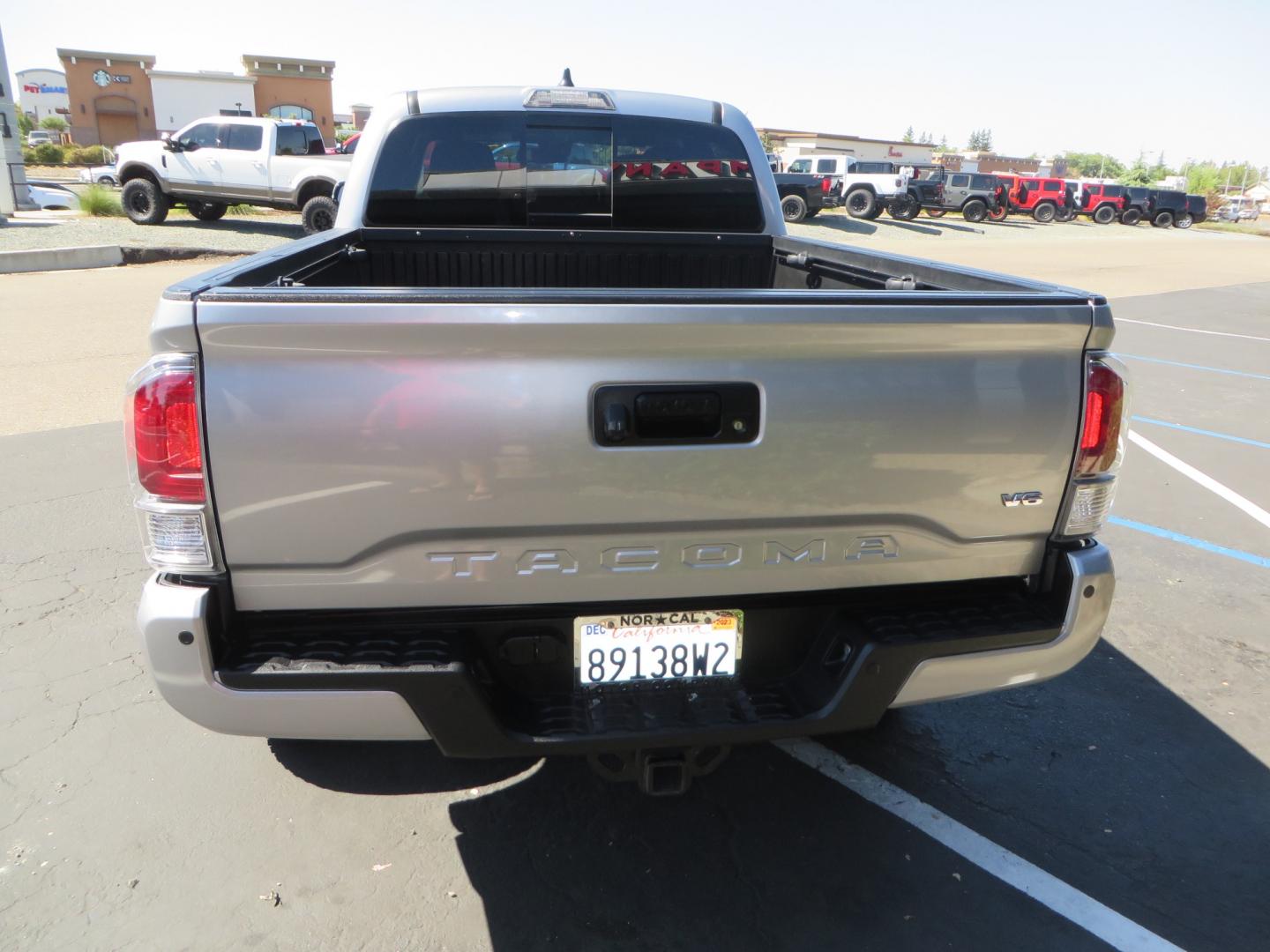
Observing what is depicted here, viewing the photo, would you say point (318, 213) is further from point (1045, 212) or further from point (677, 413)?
point (1045, 212)

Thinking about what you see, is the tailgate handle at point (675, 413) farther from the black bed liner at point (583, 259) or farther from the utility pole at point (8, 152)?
the utility pole at point (8, 152)

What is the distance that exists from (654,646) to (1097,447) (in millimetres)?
1180

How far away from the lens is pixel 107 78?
166ft

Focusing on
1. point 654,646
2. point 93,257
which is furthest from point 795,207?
point 654,646

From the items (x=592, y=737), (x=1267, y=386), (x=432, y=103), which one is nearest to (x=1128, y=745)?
(x=592, y=737)

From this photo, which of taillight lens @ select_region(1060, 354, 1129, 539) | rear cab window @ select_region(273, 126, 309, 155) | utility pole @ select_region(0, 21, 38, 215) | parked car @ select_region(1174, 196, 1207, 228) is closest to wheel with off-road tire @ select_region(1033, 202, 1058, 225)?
parked car @ select_region(1174, 196, 1207, 228)

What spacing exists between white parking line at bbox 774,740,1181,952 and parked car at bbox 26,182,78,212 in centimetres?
2434

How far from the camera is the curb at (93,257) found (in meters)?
13.6

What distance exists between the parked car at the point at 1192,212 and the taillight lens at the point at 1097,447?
162 ft

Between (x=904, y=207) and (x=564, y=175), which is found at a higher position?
(x=564, y=175)

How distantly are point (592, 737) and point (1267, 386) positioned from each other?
31.3 ft

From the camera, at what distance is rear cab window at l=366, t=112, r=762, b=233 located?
3.98 metres

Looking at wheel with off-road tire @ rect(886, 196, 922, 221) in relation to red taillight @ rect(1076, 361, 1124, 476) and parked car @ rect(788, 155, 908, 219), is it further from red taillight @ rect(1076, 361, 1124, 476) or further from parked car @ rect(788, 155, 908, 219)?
red taillight @ rect(1076, 361, 1124, 476)

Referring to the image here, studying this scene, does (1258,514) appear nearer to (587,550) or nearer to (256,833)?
(587,550)
